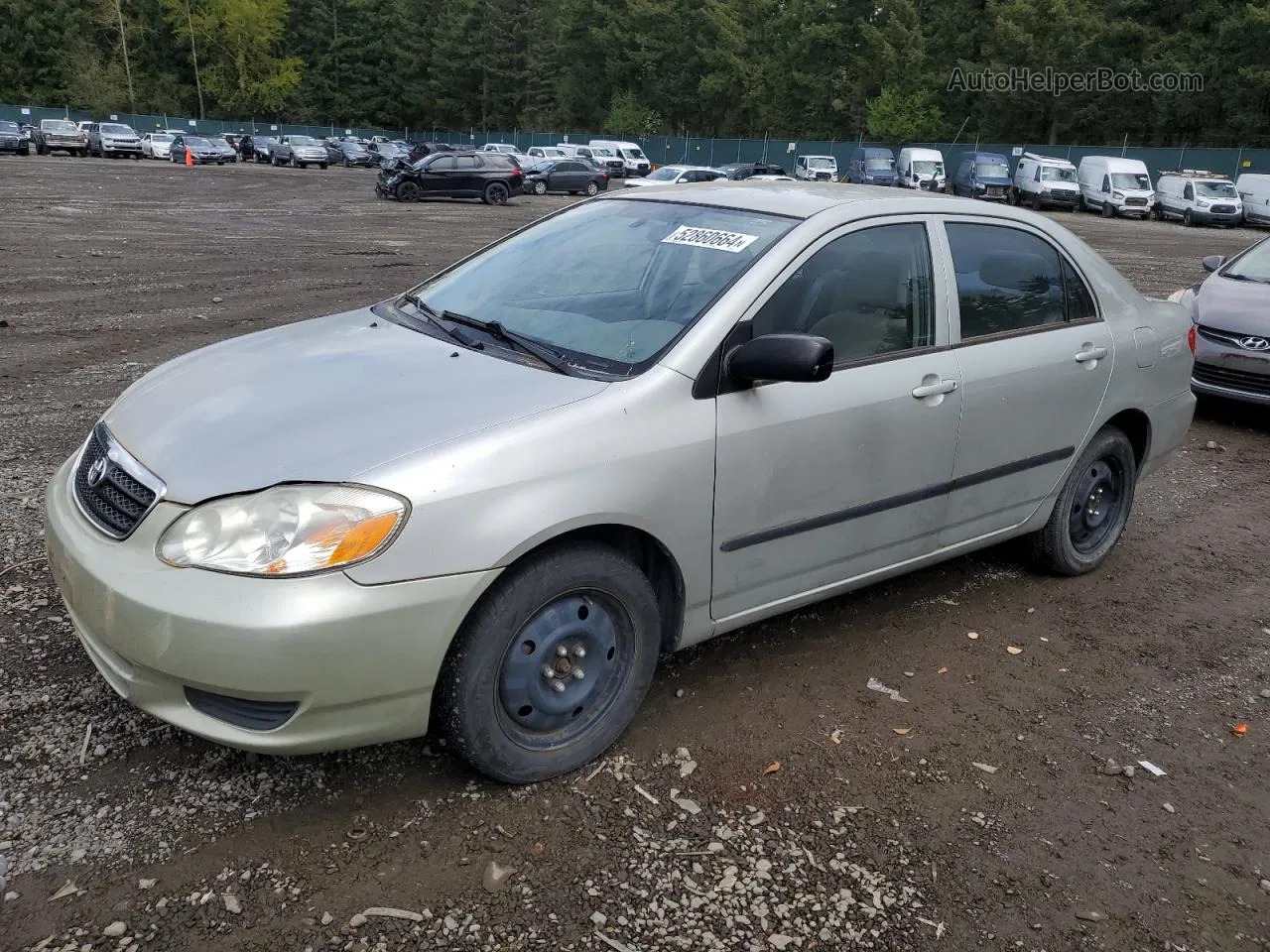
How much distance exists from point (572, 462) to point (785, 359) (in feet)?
2.35

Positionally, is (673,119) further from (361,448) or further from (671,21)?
(361,448)

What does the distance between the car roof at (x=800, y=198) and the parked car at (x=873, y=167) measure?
3803 cm

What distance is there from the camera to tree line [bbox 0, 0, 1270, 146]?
5266cm

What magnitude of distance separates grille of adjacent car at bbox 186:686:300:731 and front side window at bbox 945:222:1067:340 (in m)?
2.74

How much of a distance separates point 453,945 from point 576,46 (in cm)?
8788

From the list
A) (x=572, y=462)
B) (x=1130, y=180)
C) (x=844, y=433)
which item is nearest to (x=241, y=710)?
(x=572, y=462)

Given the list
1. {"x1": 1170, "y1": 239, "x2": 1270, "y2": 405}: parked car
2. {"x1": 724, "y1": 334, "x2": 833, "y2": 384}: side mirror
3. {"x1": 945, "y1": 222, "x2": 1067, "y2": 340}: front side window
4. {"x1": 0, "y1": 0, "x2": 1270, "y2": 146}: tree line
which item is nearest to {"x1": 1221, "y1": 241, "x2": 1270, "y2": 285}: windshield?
{"x1": 1170, "y1": 239, "x2": 1270, "y2": 405}: parked car

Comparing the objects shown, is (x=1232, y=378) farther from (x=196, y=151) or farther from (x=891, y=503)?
(x=196, y=151)

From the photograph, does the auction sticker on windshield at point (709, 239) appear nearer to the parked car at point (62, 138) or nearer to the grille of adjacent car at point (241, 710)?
the grille of adjacent car at point (241, 710)

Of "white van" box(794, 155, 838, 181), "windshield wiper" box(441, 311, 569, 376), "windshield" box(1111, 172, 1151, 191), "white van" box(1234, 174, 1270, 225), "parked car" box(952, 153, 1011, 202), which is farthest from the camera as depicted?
"white van" box(794, 155, 838, 181)

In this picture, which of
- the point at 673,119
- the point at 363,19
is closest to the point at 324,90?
the point at 363,19

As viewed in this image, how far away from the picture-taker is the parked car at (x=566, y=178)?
1453 inches

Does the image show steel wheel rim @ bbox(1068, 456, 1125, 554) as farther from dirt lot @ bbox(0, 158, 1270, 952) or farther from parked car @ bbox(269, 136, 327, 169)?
parked car @ bbox(269, 136, 327, 169)

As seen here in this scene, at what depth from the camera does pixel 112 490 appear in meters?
2.83
